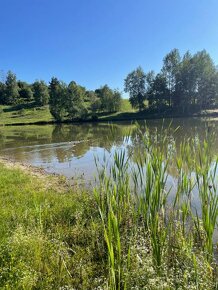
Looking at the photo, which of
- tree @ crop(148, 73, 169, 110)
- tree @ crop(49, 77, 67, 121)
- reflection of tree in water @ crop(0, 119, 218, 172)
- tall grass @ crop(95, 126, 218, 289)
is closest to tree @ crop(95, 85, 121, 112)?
tree @ crop(148, 73, 169, 110)

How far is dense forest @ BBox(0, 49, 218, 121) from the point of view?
6912cm

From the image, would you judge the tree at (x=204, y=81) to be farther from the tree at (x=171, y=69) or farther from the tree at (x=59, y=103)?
the tree at (x=59, y=103)

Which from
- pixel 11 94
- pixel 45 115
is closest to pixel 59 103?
pixel 45 115

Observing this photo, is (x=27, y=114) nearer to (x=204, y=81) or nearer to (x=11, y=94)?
(x=11, y=94)

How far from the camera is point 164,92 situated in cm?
7238

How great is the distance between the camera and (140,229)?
5.02m

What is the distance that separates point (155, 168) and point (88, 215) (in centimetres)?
330

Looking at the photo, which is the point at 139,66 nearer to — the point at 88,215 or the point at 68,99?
the point at 68,99

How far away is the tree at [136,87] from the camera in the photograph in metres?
75.2

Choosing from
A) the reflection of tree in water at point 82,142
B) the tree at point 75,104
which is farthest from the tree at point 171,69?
the reflection of tree in water at point 82,142

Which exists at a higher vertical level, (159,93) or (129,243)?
(159,93)

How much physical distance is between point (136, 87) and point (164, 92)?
9.17 meters

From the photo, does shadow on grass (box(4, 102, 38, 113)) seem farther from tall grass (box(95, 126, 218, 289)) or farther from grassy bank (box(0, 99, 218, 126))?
tall grass (box(95, 126, 218, 289))

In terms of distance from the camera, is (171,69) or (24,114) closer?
(171,69)
